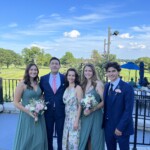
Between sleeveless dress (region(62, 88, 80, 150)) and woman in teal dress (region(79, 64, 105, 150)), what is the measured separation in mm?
100

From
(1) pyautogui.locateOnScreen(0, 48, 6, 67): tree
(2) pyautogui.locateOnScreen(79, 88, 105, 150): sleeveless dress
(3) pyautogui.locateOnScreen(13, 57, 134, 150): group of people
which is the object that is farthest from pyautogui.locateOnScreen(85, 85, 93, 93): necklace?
(1) pyautogui.locateOnScreen(0, 48, 6, 67): tree

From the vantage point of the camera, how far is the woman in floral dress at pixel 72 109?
374cm

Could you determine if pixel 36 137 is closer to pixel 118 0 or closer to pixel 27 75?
pixel 27 75

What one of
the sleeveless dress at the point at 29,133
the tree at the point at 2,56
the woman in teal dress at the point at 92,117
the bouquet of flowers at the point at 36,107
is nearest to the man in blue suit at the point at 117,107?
the woman in teal dress at the point at 92,117

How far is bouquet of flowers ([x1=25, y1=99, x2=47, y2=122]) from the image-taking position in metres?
3.64

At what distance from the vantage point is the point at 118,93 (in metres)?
3.19

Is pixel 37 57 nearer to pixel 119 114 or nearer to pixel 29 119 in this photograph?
pixel 29 119

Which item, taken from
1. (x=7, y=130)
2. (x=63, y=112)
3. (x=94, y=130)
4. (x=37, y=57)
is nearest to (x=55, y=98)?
(x=63, y=112)

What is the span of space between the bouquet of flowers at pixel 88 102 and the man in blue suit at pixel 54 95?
17.8 inches

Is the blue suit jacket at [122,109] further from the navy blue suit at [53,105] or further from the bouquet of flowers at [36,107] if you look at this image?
the bouquet of flowers at [36,107]

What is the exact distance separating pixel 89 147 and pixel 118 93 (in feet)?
3.61

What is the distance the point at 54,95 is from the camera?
151 inches

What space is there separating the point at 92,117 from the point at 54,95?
2.16ft

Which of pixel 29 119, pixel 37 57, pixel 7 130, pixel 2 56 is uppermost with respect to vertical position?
pixel 2 56
